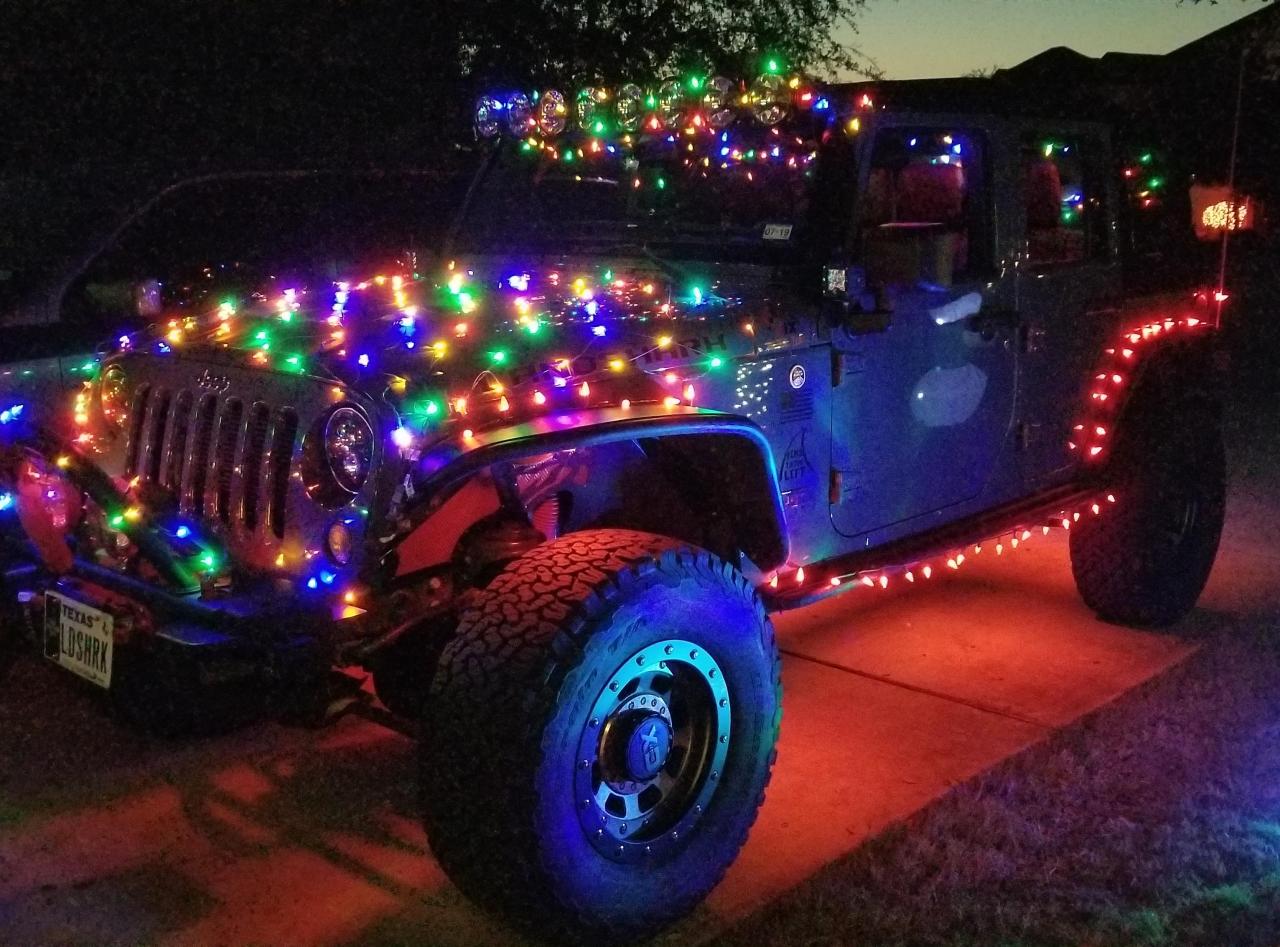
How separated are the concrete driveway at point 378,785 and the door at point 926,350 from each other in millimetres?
767

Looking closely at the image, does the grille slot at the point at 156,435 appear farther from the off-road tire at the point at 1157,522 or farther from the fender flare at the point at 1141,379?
the off-road tire at the point at 1157,522

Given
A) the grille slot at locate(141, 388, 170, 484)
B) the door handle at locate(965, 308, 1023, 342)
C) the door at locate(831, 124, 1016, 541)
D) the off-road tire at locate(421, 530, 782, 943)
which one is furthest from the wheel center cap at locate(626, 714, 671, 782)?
the door handle at locate(965, 308, 1023, 342)

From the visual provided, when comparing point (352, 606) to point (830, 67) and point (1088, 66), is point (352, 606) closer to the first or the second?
point (830, 67)

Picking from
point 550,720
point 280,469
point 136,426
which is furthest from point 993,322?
point 136,426

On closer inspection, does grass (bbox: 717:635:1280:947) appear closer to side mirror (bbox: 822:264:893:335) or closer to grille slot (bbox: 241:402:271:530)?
Result: side mirror (bbox: 822:264:893:335)

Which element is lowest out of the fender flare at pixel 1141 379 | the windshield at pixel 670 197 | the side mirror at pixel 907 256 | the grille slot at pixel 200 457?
the grille slot at pixel 200 457

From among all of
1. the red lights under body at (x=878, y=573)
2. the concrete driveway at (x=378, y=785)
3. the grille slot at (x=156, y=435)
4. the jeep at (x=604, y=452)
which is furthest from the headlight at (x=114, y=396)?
the red lights under body at (x=878, y=573)

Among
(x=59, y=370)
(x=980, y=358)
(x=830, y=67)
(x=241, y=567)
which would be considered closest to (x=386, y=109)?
(x=830, y=67)

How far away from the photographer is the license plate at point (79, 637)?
3.14 metres

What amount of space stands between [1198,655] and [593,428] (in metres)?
3.28

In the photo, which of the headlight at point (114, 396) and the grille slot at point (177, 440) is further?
the headlight at point (114, 396)

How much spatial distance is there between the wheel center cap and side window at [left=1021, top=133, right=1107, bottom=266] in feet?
7.71

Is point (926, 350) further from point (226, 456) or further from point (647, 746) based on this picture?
point (226, 456)

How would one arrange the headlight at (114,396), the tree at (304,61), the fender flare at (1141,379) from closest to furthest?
1. the headlight at (114,396)
2. the fender flare at (1141,379)
3. the tree at (304,61)
